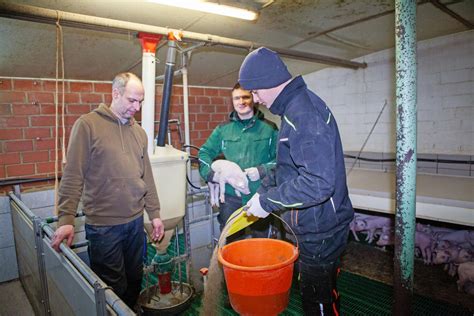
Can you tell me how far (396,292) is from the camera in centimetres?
124

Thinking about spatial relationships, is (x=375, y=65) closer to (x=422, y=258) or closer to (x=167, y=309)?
(x=422, y=258)

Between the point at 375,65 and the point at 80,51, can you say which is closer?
the point at 80,51

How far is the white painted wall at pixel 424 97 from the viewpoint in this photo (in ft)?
11.0

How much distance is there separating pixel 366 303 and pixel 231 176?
60.2 inches

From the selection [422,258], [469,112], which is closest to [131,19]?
[469,112]

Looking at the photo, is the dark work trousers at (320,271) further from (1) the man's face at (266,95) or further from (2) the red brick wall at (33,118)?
(2) the red brick wall at (33,118)

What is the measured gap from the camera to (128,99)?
191 cm

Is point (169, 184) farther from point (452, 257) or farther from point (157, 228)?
point (452, 257)

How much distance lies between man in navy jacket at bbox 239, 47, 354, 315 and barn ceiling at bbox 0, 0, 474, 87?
101 centimetres

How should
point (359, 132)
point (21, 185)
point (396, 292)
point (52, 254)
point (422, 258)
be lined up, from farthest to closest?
point (359, 132) < point (422, 258) < point (21, 185) < point (52, 254) < point (396, 292)

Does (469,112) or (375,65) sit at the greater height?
(375,65)

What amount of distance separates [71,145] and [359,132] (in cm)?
349

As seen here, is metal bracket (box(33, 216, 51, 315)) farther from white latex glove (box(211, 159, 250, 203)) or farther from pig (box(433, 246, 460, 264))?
pig (box(433, 246, 460, 264))

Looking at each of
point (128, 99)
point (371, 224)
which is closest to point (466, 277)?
point (371, 224)
